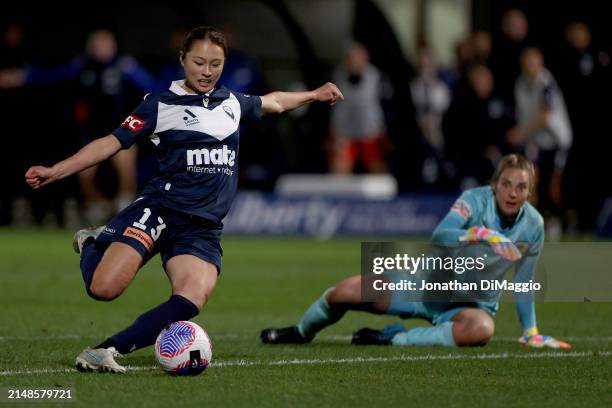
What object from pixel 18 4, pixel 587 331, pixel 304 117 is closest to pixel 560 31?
pixel 304 117

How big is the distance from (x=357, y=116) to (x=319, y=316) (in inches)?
446

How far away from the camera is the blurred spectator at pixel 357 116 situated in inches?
753

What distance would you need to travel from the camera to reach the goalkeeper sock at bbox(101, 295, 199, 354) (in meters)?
6.81

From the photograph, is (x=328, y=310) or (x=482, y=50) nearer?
(x=328, y=310)

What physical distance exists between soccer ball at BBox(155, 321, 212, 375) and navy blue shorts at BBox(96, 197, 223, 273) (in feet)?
2.22

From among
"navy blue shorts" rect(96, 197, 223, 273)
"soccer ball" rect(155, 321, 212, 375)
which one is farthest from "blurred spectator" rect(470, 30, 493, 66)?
"soccer ball" rect(155, 321, 212, 375)

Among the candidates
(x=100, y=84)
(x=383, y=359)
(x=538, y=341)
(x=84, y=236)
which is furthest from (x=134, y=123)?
(x=100, y=84)

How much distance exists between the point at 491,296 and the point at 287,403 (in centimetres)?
250

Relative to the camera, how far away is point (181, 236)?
24.1 feet

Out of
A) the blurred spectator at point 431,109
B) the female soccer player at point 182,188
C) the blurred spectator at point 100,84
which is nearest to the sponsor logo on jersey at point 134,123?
the female soccer player at point 182,188

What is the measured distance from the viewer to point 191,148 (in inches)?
289

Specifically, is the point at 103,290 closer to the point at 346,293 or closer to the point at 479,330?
the point at 346,293

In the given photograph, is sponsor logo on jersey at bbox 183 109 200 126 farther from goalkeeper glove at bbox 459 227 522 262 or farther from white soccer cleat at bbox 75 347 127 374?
goalkeeper glove at bbox 459 227 522 262

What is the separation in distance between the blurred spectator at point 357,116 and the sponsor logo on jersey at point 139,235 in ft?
38.7
